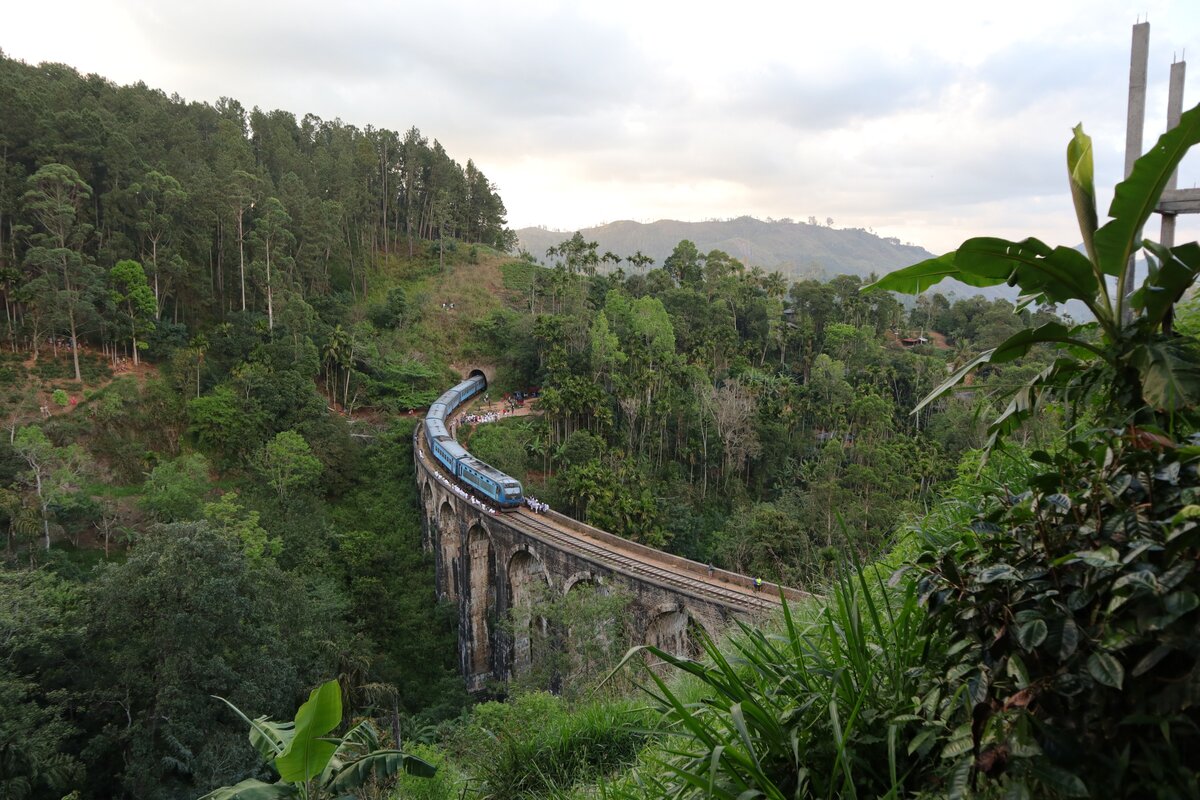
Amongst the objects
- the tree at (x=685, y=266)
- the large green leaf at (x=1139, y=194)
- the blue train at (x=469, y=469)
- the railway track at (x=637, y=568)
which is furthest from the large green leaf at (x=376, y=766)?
the tree at (x=685, y=266)

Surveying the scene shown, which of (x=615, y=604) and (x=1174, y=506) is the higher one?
(x=1174, y=506)

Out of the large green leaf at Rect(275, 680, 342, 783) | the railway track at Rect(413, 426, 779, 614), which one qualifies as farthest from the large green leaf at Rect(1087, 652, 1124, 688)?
the railway track at Rect(413, 426, 779, 614)

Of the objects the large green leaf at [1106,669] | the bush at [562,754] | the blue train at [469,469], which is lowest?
the blue train at [469,469]

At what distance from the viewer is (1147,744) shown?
5.70 ft

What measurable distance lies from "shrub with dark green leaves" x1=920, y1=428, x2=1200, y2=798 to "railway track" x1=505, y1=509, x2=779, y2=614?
41.8ft

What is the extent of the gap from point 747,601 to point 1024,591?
1605cm

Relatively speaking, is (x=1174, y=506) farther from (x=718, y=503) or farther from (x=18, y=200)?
(x=18, y=200)

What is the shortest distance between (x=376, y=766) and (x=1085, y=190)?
18.2 ft

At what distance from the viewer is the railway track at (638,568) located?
1725cm

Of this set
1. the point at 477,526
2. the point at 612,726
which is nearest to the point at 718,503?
the point at 477,526

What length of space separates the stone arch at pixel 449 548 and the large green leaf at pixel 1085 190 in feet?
86.3

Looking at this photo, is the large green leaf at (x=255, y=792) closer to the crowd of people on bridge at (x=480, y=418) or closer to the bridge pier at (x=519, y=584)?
the bridge pier at (x=519, y=584)

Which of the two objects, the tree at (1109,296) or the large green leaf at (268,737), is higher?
the tree at (1109,296)

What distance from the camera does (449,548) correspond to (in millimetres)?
28859
